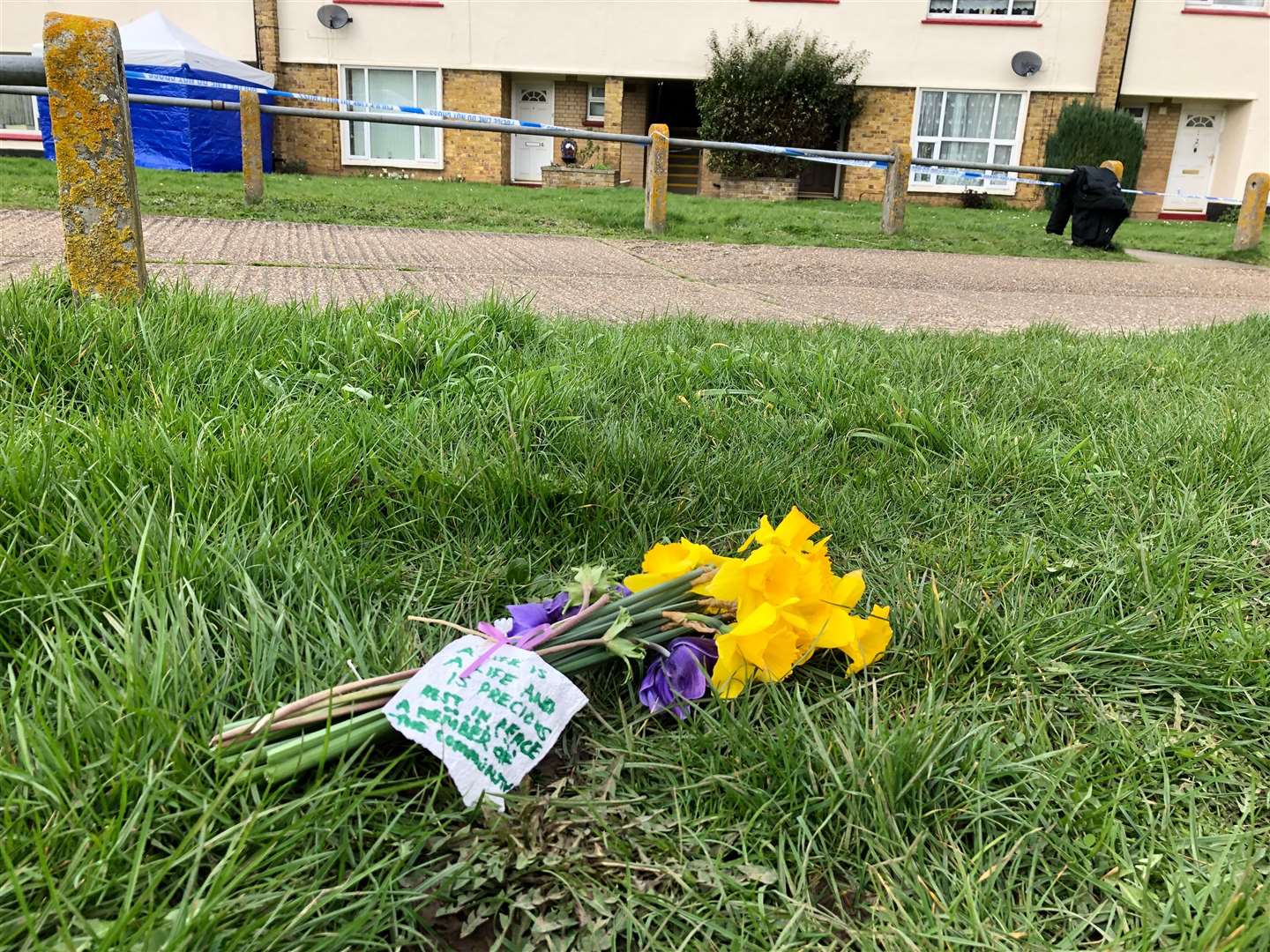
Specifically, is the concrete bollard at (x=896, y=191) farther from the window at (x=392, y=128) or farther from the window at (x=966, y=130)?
the window at (x=392, y=128)

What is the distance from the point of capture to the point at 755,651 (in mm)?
1406

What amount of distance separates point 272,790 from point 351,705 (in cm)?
14

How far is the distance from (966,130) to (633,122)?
740cm

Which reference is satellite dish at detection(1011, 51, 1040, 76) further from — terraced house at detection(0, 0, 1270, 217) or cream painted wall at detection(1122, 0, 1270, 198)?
cream painted wall at detection(1122, 0, 1270, 198)

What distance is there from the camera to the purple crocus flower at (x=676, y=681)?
1418 mm

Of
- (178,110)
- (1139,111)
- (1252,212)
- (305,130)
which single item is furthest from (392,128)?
(1139,111)

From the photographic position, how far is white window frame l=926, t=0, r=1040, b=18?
1878 centimetres

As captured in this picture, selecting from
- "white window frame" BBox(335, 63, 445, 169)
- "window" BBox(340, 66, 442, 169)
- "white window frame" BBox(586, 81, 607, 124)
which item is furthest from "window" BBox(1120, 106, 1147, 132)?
"window" BBox(340, 66, 442, 169)

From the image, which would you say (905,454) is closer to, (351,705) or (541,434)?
(541,434)

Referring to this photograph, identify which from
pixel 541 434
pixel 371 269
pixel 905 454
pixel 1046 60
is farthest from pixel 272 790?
pixel 1046 60

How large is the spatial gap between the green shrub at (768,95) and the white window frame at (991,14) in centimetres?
229

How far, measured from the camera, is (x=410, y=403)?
2279 mm

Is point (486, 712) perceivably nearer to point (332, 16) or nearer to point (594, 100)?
point (332, 16)

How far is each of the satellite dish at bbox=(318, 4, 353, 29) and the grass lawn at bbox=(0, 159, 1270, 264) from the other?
6411mm
